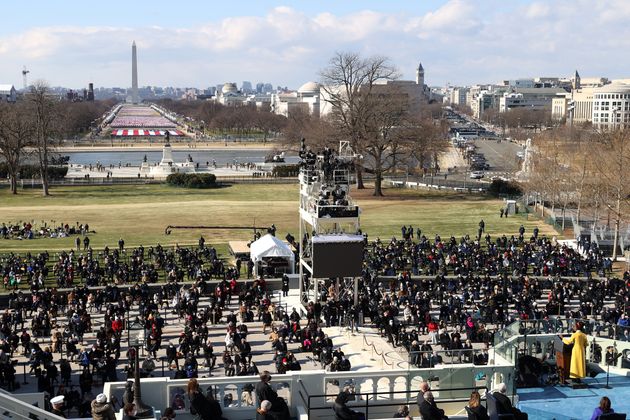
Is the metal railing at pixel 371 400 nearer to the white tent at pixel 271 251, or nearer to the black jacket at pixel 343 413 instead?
the black jacket at pixel 343 413

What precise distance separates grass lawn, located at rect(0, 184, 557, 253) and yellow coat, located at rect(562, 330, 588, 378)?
1123 inches

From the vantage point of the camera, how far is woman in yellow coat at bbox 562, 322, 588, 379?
16516 millimetres

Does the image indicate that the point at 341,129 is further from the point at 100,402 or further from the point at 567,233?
the point at 100,402

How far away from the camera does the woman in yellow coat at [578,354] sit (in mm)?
16516

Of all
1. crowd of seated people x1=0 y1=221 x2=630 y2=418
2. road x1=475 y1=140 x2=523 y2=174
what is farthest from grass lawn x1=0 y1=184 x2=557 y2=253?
road x1=475 y1=140 x2=523 y2=174

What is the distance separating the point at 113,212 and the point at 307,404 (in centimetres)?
4518

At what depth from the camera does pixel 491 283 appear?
103ft

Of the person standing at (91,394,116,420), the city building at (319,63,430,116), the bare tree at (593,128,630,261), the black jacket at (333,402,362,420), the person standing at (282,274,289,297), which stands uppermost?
the city building at (319,63,430,116)

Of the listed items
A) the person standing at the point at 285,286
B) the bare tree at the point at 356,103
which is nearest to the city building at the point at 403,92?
the bare tree at the point at 356,103

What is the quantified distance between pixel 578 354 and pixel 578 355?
20 millimetres

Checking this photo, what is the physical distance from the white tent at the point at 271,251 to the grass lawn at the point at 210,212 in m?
8.09

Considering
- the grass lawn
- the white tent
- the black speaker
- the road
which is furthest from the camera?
the road

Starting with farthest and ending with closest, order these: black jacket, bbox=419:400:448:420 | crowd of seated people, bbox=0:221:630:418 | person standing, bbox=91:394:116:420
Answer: crowd of seated people, bbox=0:221:630:418 → black jacket, bbox=419:400:448:420 → person standing, bbox=91:394:116:420

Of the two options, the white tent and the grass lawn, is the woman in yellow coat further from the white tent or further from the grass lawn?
the grass lawn
